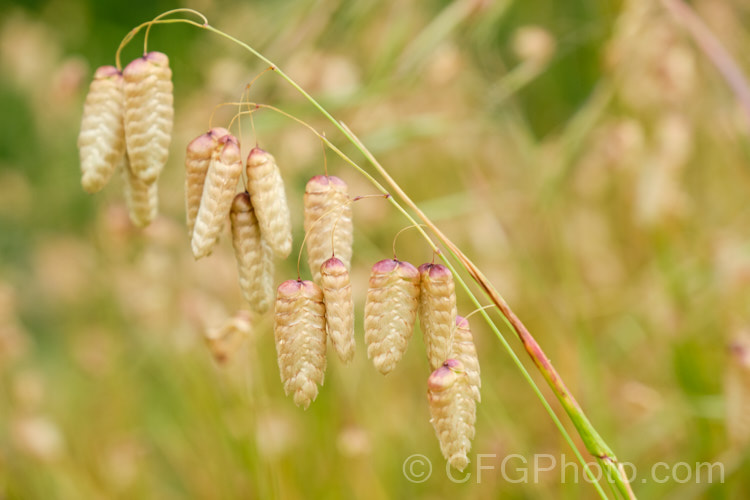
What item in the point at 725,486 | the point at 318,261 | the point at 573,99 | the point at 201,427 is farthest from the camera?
the point at 573,99

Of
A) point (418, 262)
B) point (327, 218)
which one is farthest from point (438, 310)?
point (418, 262)

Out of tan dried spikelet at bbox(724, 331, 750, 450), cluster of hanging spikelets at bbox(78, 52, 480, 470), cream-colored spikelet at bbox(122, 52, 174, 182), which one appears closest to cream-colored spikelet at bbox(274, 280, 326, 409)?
cluster of hanging spikelets at bbox(78, 52, 480, 470)

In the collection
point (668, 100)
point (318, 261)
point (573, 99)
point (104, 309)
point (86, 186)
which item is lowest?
point (318, 261)

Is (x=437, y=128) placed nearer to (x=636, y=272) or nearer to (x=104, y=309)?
(x=636, y=272)

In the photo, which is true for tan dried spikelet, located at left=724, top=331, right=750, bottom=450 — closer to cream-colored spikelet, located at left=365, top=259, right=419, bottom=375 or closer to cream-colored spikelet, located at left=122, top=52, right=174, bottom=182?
cream-colored spikelet, located at left=365, top=259, right=419, bottom=375

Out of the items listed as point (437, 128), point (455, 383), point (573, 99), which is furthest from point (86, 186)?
point (573, 99)

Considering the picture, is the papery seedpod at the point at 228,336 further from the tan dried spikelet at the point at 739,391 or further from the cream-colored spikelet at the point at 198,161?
the tan dried spikelet at the point at 739,391
